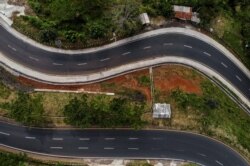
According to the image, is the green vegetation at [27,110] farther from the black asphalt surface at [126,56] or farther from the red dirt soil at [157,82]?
the black asphalt surface at [126,56]

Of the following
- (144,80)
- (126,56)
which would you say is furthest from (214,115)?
(126,56)

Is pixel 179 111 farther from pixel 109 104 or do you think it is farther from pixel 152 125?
pixel 109 104

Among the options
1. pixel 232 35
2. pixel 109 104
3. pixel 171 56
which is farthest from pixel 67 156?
pixel 232 35

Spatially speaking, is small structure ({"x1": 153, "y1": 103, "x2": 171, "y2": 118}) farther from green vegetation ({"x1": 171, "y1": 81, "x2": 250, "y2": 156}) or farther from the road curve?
the road curve

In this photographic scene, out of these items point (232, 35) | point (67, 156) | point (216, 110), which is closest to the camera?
point (67, 156)

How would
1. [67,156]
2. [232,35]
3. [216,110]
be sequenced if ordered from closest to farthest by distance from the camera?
1. [67,156]
2. [216,110]
3. [232,35]

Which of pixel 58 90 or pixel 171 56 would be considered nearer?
pixel 58 90

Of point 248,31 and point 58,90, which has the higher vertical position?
point 248,31
